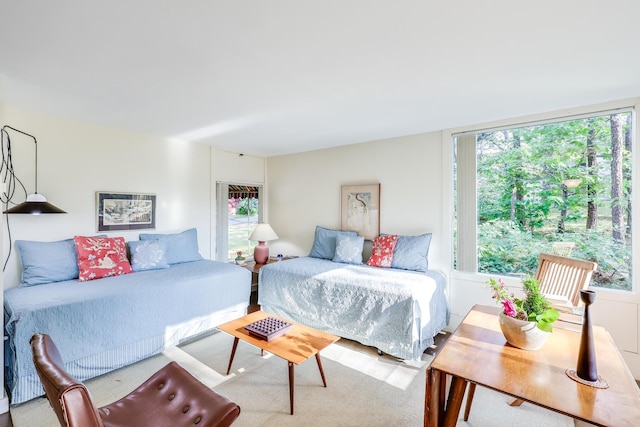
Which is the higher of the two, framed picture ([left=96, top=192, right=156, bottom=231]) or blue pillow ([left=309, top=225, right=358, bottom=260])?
framed picture ([left=96, top=192, right=156, bottom=231])

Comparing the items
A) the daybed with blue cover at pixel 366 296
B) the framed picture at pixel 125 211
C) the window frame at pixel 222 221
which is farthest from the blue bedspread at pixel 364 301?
the framed picture at pixel 125 211

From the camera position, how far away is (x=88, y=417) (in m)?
0.95

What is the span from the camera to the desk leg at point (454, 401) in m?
A: 1.33

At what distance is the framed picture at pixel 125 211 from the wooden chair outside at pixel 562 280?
12.5 feet

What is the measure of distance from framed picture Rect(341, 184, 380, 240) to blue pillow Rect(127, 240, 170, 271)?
2.38 metres

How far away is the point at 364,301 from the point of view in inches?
117

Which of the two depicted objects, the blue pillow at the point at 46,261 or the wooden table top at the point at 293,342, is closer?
the wooden table top at the point at 293,342

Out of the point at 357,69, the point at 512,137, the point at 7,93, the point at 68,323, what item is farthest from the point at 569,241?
the point at 7,93

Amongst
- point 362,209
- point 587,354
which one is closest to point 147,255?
point 362,209

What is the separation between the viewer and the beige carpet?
6.61 ft

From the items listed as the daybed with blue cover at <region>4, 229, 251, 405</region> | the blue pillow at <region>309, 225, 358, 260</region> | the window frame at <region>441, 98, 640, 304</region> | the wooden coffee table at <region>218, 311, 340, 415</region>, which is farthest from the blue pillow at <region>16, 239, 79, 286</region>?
the window frame at <region>441, 98, 640, 304</region>

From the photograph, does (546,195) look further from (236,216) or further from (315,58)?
(236,216)

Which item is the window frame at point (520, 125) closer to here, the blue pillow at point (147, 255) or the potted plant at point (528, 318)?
the potted plant at point (528, 318)

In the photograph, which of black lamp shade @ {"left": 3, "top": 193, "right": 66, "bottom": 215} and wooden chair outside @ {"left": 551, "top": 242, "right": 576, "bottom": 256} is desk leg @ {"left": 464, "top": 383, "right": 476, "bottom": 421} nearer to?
wooden chair outside @ {"left": 551, "top": 242, "right": 576, "bottom": 256}
